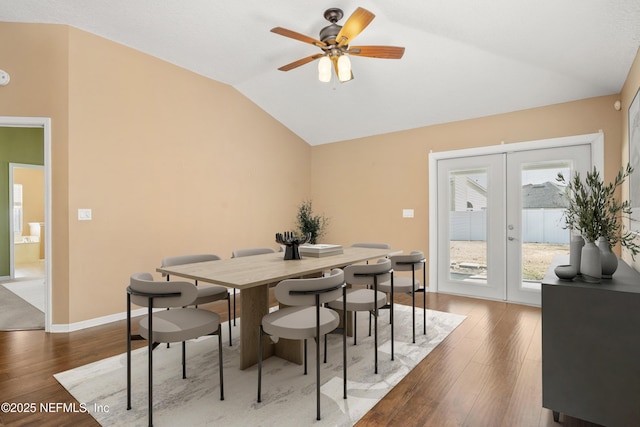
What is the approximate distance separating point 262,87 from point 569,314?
436 centimetres

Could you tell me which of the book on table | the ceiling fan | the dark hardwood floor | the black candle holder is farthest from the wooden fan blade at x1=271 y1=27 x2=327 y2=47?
the dark hardwood floor

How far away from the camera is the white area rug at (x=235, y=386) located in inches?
73.8

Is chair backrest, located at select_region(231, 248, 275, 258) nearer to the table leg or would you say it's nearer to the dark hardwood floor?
the table leg

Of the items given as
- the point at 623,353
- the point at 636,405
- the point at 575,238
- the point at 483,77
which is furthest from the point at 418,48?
the point at 636,405

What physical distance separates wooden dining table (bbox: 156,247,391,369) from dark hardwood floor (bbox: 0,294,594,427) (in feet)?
2.95

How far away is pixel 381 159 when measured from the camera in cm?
530

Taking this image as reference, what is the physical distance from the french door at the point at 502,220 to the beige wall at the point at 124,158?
293 centimetres

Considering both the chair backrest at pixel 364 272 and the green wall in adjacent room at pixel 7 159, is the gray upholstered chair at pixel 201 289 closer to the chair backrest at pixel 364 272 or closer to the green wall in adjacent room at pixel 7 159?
the chair backrest at pixel 364 272

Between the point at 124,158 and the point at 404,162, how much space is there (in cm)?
372

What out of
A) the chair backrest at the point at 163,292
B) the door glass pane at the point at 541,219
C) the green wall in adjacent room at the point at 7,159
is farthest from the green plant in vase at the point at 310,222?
the green wall in adjacent room at the point at 7,159

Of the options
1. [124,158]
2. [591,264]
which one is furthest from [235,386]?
A: [124,158]

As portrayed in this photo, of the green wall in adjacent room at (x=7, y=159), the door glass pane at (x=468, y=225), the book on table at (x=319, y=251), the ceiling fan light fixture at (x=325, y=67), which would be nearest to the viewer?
the ceiling fan light fixture at (x=325, y=67)

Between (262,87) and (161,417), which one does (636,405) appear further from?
(262,87)

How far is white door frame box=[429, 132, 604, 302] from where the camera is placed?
3.65 meters
